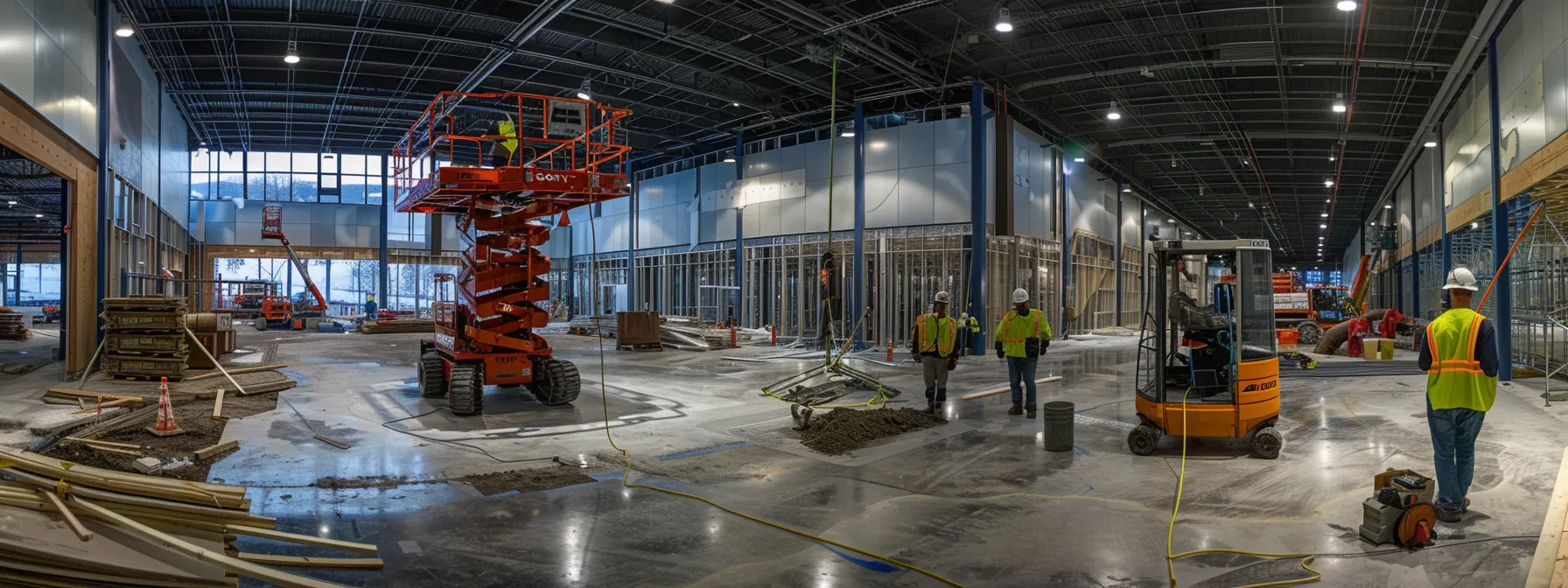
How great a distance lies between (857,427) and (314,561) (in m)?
5.95

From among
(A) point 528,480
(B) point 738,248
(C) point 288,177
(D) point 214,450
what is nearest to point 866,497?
(A) point 528,480

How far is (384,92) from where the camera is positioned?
2670cm

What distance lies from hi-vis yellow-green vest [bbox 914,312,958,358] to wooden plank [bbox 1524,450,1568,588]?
5981mm

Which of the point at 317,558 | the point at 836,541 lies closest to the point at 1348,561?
the point at 836,541

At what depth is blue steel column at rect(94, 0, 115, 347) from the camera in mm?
14930

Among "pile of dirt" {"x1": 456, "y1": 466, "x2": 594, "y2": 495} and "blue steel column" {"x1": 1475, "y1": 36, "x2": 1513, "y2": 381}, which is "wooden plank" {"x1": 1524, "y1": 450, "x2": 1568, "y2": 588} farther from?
"blue steel column" {"x1": 1475, "y1": 36, "x2": 1513, "y2": 381}

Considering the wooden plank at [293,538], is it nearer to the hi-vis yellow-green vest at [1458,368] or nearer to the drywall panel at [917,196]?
the hi-vis yellow-green vest at [1458,368]

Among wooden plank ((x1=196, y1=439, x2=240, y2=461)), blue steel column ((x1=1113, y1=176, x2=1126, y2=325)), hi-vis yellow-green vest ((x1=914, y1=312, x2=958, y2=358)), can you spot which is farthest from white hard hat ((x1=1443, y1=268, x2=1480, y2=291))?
Result: blue steel column ((x1=1113, y1=176, x2=1126, y2=325))

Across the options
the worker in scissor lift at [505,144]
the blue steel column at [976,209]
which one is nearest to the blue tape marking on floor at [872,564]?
the worker in scissor lift at [505,144]

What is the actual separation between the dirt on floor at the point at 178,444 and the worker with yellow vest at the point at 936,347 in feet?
26.2

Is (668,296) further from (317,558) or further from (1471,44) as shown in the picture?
(317,558)

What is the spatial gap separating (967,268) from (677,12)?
35.8 feet

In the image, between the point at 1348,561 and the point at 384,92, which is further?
the point at 384,92

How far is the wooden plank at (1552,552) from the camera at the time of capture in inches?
160
